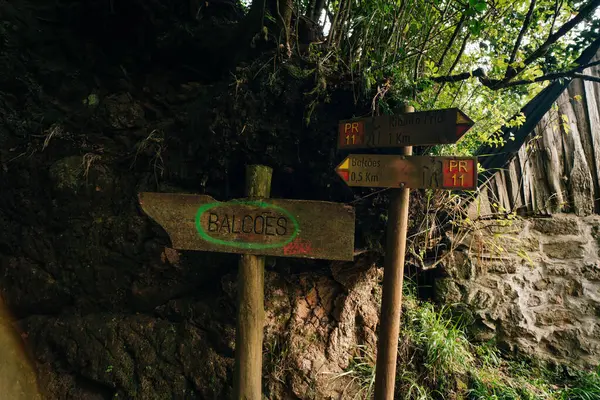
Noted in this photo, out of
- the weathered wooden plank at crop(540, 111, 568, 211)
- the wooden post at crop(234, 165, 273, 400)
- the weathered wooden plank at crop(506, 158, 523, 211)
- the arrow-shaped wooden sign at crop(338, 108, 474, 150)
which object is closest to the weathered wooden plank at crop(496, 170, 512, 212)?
the weathered wooden plank at crop(506, 158, 523, 211)

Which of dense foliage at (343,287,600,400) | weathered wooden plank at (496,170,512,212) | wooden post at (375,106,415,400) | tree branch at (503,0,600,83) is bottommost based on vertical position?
dense foliage at (343,287,600,400)

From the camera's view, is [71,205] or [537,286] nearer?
[71,205]

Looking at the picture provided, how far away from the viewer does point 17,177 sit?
3348 millimetres

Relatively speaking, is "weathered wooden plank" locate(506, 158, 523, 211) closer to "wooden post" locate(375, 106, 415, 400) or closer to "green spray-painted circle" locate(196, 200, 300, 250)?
"wooden post" locate(375, 106, 415, 400)

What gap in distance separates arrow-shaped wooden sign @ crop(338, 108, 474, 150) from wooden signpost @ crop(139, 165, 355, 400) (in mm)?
589

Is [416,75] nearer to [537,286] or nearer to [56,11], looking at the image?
[537,286]

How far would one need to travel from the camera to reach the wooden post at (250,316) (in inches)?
88.2

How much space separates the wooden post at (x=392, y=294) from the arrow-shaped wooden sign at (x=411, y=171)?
0.12 metres

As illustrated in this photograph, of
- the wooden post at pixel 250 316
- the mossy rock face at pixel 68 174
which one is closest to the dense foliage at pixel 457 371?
the wooden post at pixel 250 316

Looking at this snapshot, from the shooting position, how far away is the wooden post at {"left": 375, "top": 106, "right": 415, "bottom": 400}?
2.28 metres

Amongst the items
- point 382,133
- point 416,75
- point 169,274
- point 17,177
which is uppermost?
point 416,75

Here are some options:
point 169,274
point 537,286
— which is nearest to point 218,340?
point 169,274

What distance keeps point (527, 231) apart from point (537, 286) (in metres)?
0.61

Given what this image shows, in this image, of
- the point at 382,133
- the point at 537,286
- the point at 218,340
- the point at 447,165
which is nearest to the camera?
the point at 447,165
